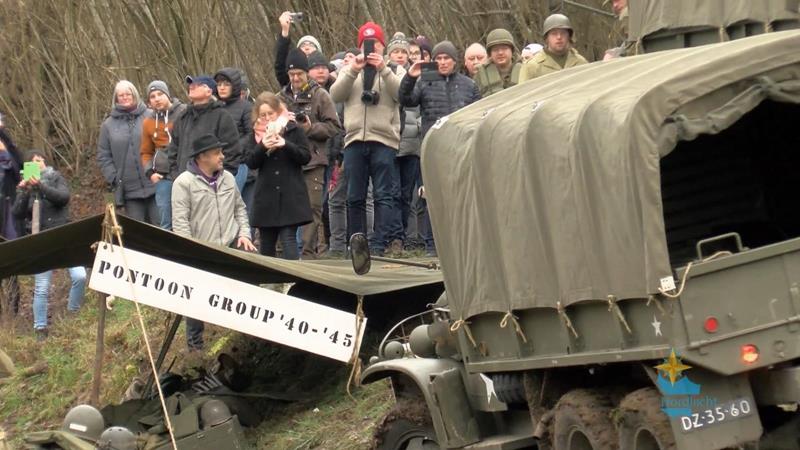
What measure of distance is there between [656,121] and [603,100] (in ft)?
1.58

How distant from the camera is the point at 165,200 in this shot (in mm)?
16875

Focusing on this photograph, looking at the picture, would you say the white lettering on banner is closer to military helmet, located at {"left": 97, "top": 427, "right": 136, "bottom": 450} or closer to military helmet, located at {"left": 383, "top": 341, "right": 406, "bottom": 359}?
military helmet, located at {"left": 97, "top": 427, "right": 136, "bottom": 450}

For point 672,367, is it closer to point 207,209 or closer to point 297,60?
point 207,209

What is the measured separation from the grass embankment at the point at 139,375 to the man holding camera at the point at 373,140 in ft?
5.17

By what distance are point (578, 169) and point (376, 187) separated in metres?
7.46

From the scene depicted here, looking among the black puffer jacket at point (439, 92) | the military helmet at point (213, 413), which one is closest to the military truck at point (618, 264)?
the military helmet at point (213, 413)

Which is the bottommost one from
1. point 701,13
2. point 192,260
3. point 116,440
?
point 116,440

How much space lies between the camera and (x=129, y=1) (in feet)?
78.1

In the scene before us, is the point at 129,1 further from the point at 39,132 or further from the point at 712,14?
the point at 712,14

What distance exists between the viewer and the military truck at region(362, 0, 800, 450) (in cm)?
828

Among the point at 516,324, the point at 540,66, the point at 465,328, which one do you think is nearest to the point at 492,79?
the point at 540,66

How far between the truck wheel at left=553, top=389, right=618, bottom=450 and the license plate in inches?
29.4

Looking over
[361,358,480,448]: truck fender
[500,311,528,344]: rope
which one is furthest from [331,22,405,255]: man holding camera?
[500,311,528,344]: rope

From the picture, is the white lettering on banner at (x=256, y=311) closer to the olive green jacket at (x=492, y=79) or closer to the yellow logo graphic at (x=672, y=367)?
the olive green jacket at (x=492, y=79)
